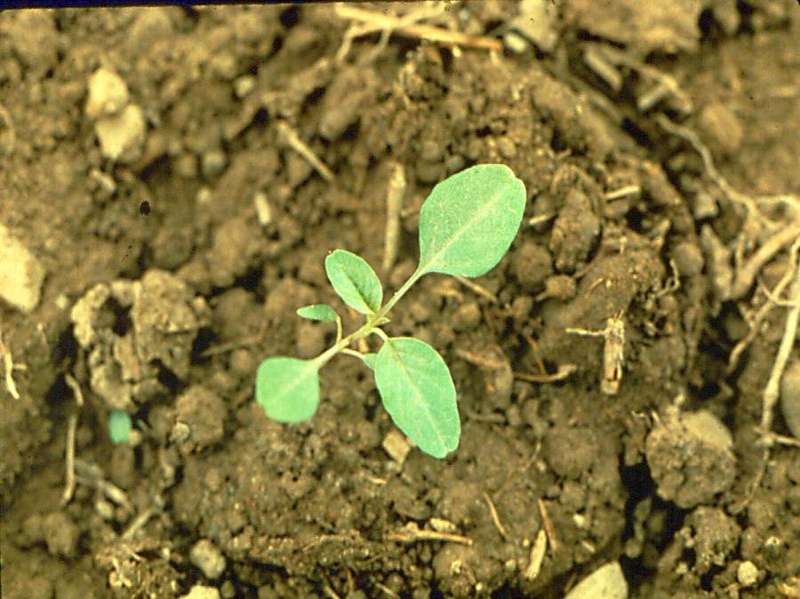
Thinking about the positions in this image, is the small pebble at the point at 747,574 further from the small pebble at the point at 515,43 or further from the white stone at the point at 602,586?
the small pebble at the point at 515,43

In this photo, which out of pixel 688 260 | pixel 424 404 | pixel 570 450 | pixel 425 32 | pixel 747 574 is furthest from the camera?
pixel 425 32

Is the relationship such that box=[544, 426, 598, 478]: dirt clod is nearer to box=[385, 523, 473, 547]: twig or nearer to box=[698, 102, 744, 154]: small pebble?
box=[385, 523, 473, 547]: twig

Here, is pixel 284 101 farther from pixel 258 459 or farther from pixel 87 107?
pixel 258 459

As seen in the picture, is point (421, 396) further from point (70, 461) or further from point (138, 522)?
point (70, 461)

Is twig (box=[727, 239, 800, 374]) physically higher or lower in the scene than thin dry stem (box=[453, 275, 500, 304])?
lower

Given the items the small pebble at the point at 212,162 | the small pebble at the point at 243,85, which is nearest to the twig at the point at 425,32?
the small pebble at the point at 243,85

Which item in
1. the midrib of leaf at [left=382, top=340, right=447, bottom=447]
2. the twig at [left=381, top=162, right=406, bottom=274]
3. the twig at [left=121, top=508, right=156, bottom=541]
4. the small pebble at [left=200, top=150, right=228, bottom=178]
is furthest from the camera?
the small pebble at [left=200, top=150, right=228, bottom=178]

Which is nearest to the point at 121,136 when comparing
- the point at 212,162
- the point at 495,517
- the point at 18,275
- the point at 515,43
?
the point at 212,162

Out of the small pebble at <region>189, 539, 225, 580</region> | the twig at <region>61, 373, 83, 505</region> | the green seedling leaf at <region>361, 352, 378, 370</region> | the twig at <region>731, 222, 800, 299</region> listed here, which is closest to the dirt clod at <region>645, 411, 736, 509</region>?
the twig at <region>731, 222, 800, 299</region>
